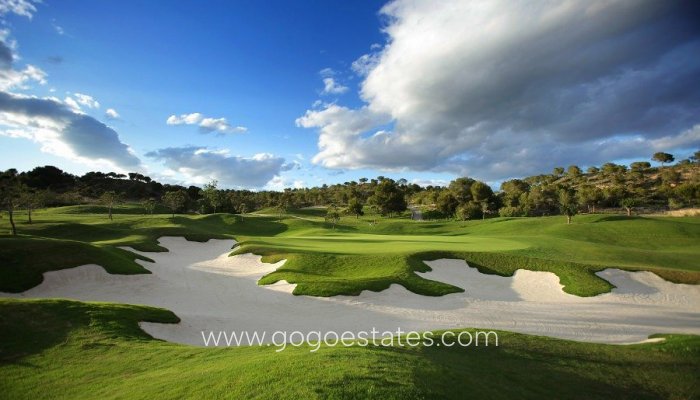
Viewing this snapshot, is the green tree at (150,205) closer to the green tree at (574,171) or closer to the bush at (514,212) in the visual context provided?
the bush at (514,212)

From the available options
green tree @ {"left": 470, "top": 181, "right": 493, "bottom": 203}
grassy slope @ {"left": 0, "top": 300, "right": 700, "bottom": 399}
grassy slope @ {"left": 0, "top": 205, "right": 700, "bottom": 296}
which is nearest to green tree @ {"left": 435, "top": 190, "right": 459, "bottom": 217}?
green tree @ {"left": 470, "top": 181, "right": 493, "bottom": 203}

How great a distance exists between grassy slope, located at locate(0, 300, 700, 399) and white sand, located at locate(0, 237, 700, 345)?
274 centimetres

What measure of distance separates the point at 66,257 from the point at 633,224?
Answer: 6682cm

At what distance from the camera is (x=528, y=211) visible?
10081 cm

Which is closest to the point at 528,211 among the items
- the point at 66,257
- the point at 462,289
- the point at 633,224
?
the point at 633,224

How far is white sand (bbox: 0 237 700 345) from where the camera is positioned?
17.0m

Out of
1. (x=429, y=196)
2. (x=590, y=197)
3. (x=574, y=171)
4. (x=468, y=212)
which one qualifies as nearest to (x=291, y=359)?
(x=468, y=212)

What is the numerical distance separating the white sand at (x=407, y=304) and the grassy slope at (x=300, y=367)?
2736 mm

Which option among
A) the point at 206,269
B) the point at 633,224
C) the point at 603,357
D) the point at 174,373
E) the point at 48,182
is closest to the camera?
the point at 174,373

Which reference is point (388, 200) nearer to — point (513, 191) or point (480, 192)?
point (480, 192)

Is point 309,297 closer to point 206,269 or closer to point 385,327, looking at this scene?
point 385,327

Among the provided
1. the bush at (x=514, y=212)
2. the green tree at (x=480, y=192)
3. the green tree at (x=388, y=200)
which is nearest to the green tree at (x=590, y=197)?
the bush at (x=514, y=212)

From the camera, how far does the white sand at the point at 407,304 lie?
1697cm

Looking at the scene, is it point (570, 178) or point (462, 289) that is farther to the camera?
point (570, 178)
